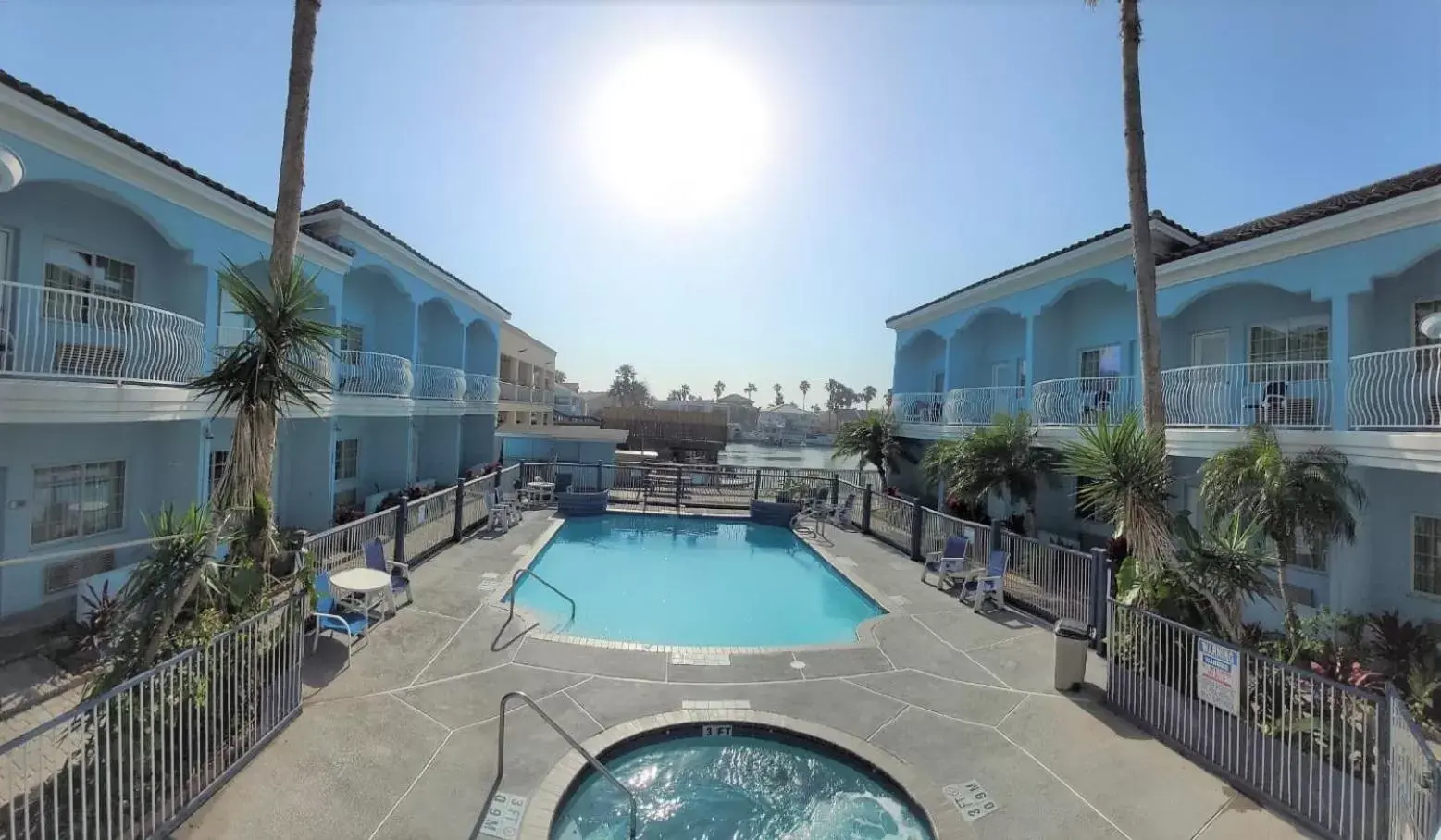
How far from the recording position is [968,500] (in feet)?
45.5

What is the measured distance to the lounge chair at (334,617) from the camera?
25.8ft

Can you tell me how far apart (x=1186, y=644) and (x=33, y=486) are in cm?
1601

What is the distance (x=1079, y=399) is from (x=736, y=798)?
12.5 m

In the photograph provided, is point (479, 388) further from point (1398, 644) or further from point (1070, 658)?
point (1398, 644)

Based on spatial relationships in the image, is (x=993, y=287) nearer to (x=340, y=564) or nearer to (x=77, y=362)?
(x=340, y=564)

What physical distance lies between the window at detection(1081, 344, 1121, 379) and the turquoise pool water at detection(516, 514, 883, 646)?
8.61 meters

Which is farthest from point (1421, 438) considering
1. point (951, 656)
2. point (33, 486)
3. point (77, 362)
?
point (33, 486)

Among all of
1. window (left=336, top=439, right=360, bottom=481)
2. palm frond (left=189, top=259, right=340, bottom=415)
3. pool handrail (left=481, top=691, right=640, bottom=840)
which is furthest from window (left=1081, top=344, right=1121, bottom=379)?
window (left=336, top=439, right=360, bottom=481)

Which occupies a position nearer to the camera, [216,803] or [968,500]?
[216,803]

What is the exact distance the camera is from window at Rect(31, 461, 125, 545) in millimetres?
9359

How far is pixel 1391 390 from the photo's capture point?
864 cm

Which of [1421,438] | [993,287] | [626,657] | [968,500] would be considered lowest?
[626,657]

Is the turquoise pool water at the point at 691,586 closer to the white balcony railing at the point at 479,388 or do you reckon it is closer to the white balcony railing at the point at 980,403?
the white balcony railing at the point at 980,403

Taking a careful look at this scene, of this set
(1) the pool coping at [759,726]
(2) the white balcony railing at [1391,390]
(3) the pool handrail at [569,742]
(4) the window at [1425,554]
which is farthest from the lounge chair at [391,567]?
(4) the window at [1425,554]
